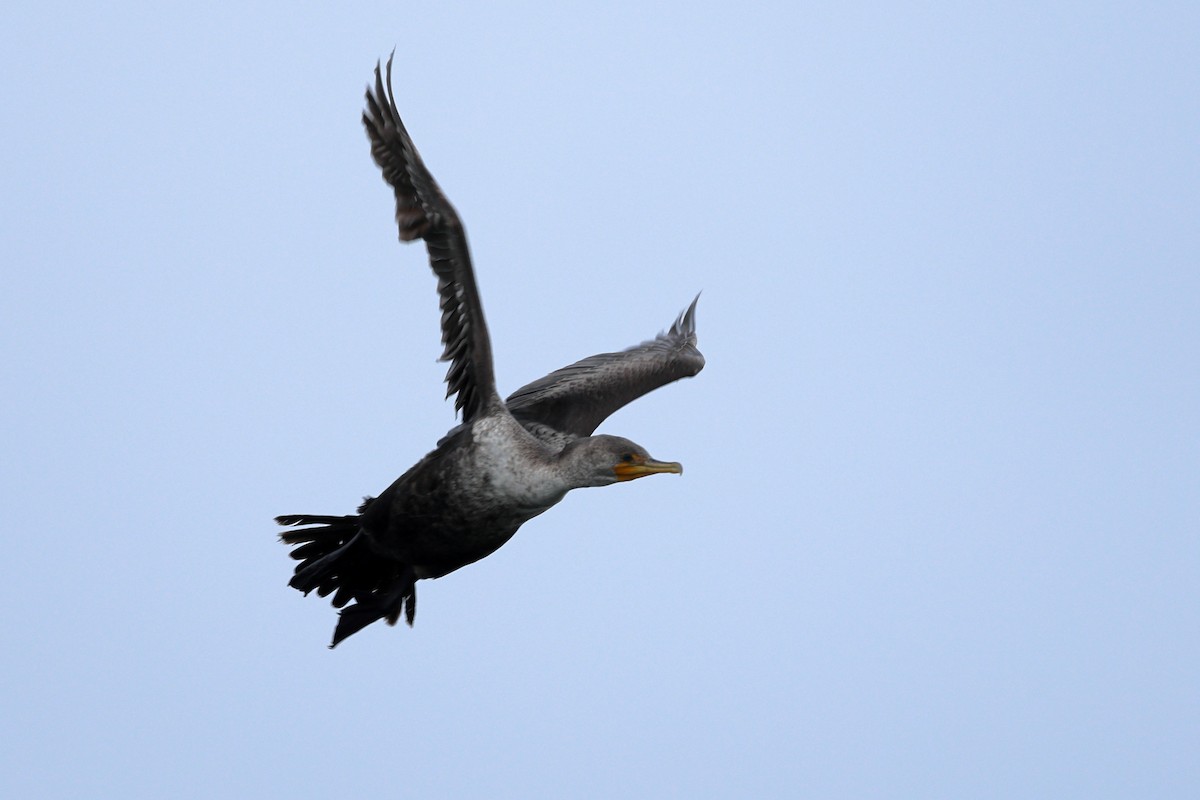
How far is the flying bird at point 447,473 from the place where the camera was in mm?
10625

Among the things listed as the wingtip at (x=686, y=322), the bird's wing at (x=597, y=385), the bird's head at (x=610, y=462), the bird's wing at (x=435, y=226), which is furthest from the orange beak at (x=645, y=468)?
the wingtip at (x=686, y=322)

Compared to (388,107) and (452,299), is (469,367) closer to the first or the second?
(452,299)

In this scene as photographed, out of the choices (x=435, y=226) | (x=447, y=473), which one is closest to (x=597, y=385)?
(x=447, y=473)

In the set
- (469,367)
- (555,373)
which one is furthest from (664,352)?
(469,367)

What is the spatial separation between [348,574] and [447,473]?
1.34 meters

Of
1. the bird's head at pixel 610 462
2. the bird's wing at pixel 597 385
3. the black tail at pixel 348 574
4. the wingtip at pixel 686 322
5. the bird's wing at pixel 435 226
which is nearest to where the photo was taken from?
the bird's wing at pixel 435 226

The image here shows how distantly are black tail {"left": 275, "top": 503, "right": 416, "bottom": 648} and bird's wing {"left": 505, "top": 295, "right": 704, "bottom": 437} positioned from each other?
1.26m

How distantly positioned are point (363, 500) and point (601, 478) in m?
1.66

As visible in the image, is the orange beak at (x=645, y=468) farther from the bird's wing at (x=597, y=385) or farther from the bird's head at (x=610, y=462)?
the bird's wing at (x=597, y=385)

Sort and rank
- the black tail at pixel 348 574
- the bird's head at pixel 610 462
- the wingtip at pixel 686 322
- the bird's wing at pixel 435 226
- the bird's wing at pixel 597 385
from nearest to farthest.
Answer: the bird's wing at pixel 435 226 < the bird's head at pixel 610 462 < the black tail at pixel 348 574 < the bird's wing at pixel 597 385 < the wingtip at pixel 686 322

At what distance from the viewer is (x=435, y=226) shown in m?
10.6

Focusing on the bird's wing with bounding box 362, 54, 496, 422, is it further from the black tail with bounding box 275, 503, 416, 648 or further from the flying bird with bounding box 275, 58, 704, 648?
the black tail with bounding box 275, 503, 416, 648

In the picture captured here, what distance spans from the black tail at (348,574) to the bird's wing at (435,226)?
1467mm

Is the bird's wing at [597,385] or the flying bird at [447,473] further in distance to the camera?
the bird's wing at [597,385]
